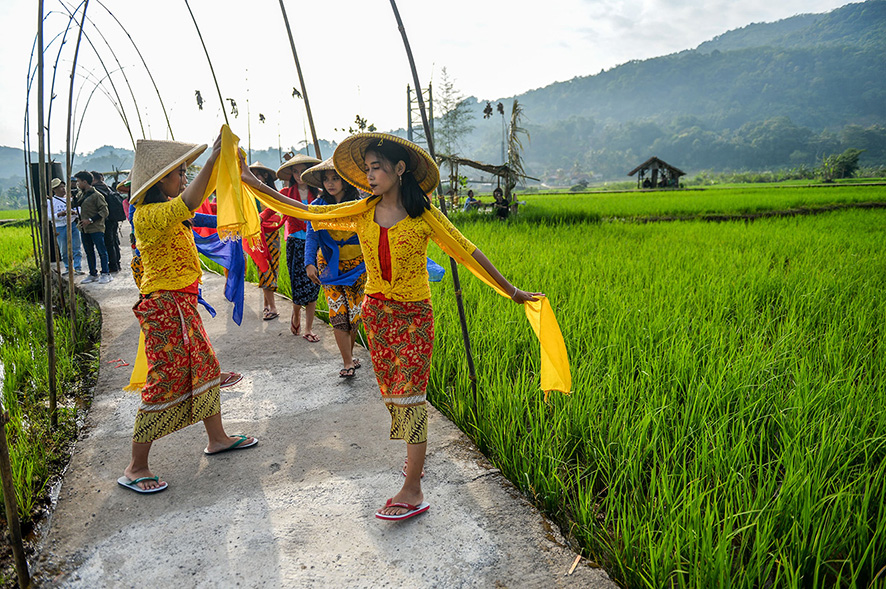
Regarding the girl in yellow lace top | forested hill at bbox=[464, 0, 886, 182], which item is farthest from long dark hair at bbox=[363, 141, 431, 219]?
Result: forested hill at bbox=[464, 0, 886, 182]

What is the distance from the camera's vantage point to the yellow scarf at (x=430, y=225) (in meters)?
1.79

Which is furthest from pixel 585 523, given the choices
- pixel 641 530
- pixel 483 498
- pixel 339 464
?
pixel 339 464

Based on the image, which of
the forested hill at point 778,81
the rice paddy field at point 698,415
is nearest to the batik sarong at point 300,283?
the rice paddy field at point 698,415

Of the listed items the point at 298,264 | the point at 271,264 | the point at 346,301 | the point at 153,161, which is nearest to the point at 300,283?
the point at 298,264

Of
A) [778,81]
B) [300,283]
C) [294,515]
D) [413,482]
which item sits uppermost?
[778,81]

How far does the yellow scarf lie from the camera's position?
5.88 feet

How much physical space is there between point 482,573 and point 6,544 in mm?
1553

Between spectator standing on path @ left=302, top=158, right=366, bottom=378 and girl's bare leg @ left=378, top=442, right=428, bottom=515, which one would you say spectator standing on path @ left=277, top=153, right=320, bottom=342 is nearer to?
spectator standing on path @ left=302, top=158, right=366, bottom=378

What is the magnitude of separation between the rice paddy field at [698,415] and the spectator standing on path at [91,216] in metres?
4.40

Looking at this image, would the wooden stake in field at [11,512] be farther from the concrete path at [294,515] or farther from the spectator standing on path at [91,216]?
the spectator standing on path at [91,216]

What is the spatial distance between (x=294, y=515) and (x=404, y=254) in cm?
99

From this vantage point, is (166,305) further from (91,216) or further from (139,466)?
(91,216)

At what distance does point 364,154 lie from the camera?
1.91 meters

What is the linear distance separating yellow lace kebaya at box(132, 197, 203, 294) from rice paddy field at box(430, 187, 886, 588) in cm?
137
